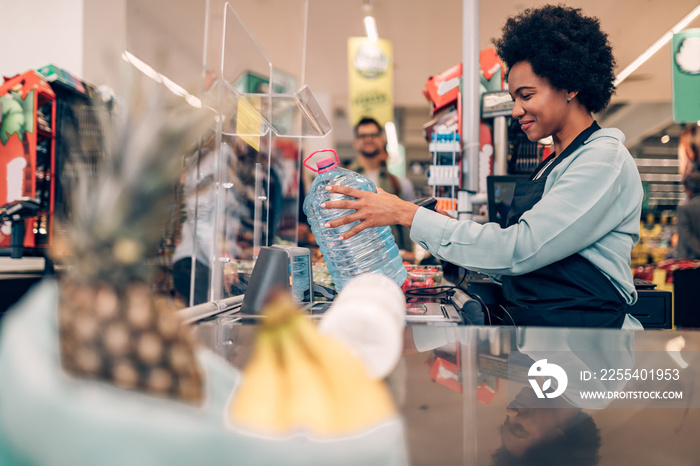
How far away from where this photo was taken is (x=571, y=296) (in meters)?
1.43

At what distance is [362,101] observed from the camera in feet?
21.7

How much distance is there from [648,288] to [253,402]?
2.63 metres

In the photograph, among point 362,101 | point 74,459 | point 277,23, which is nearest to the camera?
point 74,459

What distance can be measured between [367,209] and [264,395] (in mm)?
926

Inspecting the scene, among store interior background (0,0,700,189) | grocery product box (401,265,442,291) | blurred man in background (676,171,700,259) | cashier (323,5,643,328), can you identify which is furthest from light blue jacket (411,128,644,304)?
blurred man in background (676,171,700,259)

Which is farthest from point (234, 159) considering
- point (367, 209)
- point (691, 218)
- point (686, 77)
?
point (691, 218)

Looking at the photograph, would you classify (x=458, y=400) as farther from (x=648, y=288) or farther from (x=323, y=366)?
(x=648, y=288)

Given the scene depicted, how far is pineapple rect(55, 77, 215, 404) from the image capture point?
42 cm

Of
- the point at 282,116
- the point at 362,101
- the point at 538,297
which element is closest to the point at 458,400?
the point at 538,297

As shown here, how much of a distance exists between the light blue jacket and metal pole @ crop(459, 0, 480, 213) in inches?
57.4

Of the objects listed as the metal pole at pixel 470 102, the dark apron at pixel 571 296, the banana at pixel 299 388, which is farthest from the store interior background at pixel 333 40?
the dark apron at pixel 571 296

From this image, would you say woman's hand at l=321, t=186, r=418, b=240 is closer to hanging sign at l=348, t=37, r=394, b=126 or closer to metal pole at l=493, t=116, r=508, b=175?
metal pole at l=493, t=116, r=508, b=175

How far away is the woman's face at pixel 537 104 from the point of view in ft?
5.21

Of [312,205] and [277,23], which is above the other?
[277,23]
